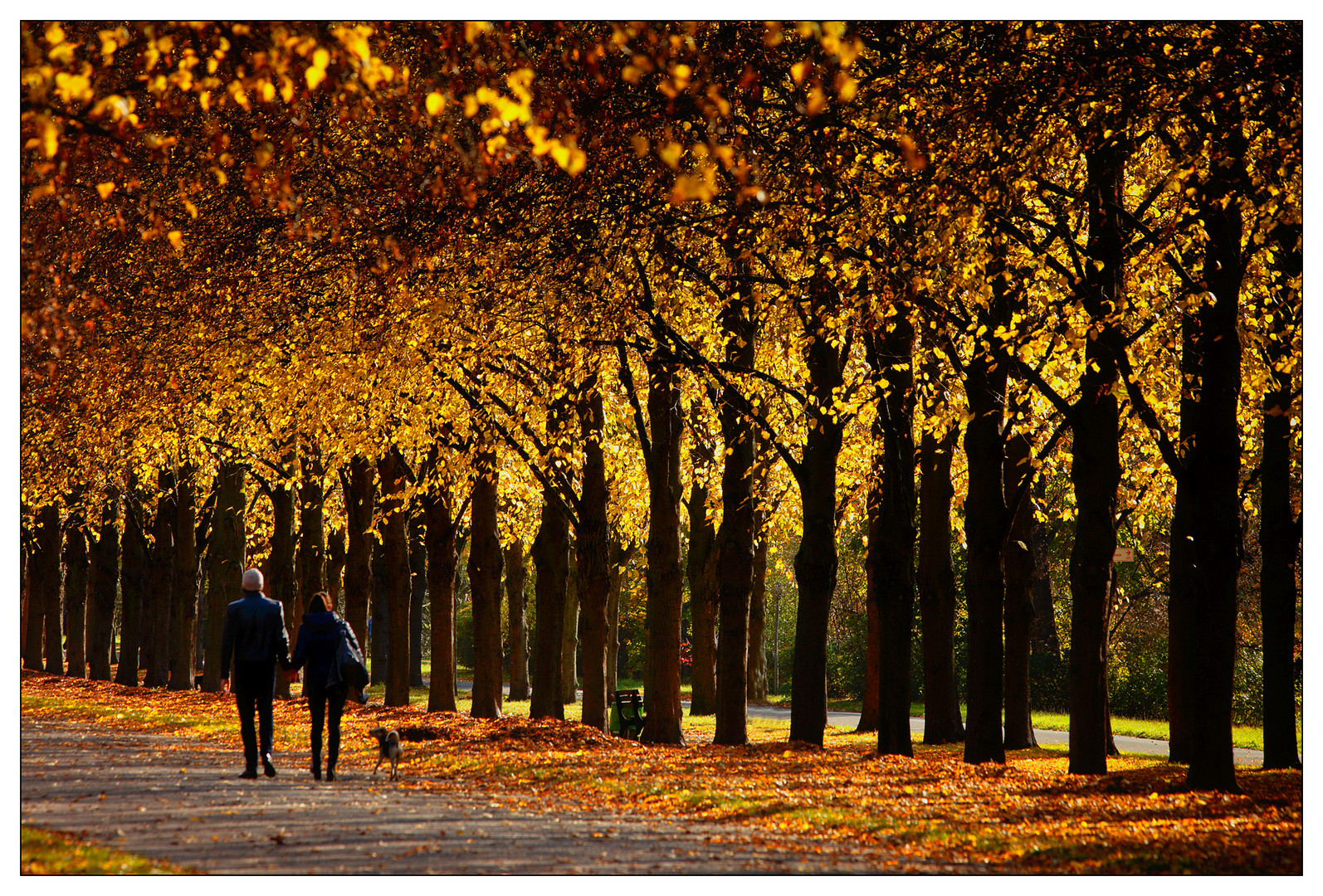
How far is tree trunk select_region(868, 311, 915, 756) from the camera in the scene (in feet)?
50.9

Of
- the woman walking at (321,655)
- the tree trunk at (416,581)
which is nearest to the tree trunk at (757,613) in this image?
the tree trunk at (416,581)

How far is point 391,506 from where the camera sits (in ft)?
70.0

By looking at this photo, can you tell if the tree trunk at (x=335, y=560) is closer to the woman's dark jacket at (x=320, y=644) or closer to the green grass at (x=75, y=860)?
the woman's dark jacket at (x=320, y=644)

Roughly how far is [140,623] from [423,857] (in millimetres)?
27142

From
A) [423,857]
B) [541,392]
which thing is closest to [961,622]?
[541,392]

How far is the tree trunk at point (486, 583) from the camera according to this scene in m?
19.5

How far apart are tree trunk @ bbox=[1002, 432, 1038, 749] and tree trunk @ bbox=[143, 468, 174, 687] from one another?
58.6 feet

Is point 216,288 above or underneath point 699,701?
above

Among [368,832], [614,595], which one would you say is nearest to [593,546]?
[368,832]

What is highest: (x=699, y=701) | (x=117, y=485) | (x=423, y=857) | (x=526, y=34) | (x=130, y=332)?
(x=526, y=34)

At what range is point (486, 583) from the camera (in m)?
20.6

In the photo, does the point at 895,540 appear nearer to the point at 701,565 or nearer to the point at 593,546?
the point at 593,546

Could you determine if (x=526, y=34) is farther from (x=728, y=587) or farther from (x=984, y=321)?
(x=728, y=587)

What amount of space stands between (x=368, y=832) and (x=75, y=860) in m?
1.98
